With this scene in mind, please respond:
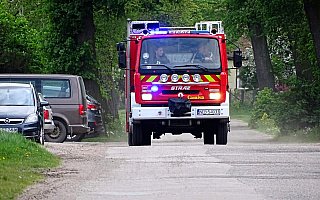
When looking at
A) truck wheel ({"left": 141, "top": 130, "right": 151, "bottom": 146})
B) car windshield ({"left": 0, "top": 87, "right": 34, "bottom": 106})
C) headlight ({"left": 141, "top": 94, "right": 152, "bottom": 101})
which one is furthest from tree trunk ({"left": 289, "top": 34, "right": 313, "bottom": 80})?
car windshield ({"left": 0, "top": 87, "right": 34, "bottom": 106})

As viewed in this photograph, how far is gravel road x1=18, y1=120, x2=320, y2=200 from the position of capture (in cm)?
1062

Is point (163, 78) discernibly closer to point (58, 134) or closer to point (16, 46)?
point (58, 134)

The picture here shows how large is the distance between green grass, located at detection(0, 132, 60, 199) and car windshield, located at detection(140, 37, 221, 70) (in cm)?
361

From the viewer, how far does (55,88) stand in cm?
2355

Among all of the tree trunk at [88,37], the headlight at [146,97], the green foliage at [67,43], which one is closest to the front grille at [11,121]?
the headlight at [146,97]

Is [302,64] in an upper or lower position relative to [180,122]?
upper

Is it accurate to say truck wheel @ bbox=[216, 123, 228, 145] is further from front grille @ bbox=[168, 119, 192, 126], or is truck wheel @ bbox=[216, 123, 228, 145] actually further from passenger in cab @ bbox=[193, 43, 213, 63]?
passenger in cab @ bbox=[193, 43, 213, 63]

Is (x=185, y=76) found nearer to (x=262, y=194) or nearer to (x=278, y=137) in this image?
(x=262, y=194)

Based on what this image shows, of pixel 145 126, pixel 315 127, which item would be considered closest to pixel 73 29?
pixel 315 127

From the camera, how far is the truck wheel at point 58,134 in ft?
76.7

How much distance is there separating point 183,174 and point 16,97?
8101 mm

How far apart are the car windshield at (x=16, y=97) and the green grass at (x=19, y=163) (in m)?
2.81

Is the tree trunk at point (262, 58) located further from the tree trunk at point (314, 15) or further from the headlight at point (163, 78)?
the headlight at point (163, 78)

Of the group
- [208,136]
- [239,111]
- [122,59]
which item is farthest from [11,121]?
[239,111]
